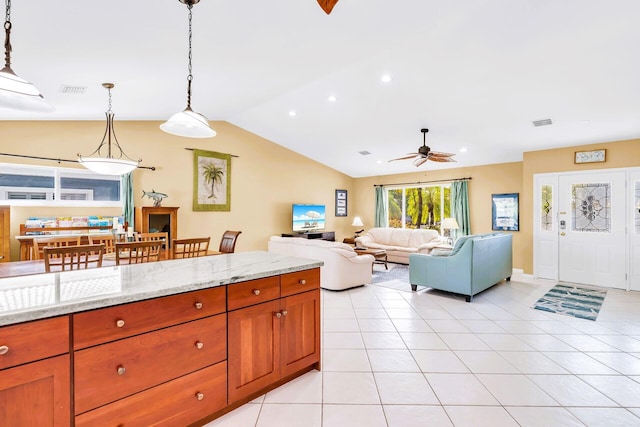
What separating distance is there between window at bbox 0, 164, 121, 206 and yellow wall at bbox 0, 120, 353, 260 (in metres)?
0.13

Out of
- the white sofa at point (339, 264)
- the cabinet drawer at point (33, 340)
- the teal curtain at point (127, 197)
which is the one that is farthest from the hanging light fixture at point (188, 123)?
the teal curtain at point (127, 197)

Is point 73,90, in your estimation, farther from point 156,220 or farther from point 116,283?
point 116,283

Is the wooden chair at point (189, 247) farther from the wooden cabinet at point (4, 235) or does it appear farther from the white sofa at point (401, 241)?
the white sofa at point (401, 241)

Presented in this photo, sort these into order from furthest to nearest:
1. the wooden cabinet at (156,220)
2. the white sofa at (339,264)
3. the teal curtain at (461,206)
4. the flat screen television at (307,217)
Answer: the flat screen television at (307,217), the teal curtain at (461,206), the wooden cabinet at (156,220), the white sofa at (339,264)

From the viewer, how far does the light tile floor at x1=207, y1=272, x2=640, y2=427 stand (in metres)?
2.01

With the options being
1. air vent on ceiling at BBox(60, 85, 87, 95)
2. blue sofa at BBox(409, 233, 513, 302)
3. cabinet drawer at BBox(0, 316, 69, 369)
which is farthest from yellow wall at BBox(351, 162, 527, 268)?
cabinet drawer at BBox(0, 316, 69, 369)

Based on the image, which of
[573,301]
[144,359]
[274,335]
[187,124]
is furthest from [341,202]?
[144,359]

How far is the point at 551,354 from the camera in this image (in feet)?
9.43

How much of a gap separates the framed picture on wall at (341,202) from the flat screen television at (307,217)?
2.58ft

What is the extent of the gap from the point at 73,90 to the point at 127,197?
2.27 metres

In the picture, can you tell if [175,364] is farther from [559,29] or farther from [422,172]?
[422,172]

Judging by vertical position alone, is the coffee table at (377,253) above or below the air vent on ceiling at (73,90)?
below

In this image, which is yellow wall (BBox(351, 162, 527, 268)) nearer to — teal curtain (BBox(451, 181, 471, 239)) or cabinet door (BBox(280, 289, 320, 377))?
teal curtain (BBox(451, 181, 471, 239))

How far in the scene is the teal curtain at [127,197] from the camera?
551 centimetres
